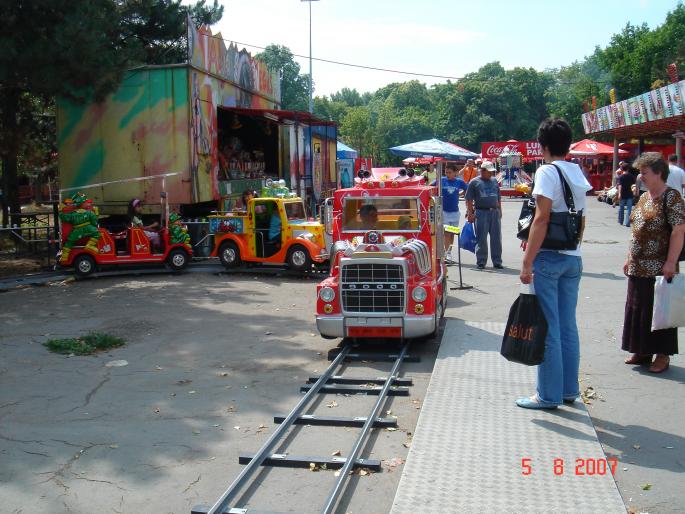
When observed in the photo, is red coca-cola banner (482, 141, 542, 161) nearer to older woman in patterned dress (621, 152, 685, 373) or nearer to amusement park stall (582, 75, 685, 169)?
amusement park stall (582, 75, 685, 169)

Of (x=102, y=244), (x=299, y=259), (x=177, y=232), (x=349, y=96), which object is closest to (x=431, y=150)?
(x=177, y=232)

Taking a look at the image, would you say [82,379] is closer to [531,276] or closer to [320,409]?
[320,409]

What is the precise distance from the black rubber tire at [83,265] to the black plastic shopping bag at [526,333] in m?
11.1

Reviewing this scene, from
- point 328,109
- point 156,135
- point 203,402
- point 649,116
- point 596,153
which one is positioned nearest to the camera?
point 203,402

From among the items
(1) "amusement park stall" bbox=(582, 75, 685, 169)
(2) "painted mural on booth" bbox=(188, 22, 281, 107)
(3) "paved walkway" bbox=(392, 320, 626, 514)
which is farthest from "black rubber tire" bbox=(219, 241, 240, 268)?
(1) "amusement park stall" bbox=(582, 75, 685, 169)

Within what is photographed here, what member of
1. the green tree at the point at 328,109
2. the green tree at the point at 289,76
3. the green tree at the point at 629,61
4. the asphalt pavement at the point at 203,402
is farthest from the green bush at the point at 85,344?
the green tree at the point at 328,109

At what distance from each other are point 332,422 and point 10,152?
15.3m

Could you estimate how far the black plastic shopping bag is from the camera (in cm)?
520

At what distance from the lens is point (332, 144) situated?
3064 cm

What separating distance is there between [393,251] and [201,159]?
1034 cm

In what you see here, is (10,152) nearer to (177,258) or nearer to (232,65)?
(232,65)

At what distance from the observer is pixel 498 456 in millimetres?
4844

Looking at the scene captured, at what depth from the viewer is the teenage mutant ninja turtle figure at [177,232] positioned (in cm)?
1498
